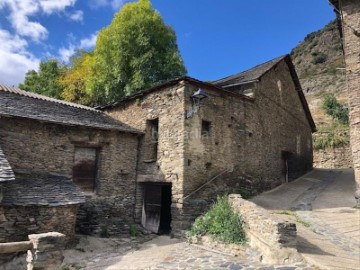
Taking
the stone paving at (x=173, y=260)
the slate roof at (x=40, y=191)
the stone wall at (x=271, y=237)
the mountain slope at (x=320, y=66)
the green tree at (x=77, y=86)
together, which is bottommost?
the stone paving at (x=173, y=260)

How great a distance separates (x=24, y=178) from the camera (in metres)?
9.30

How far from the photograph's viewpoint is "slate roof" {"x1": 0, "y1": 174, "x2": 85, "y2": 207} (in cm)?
819

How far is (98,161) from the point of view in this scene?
11281 millimetres

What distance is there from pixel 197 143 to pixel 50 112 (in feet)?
18.5

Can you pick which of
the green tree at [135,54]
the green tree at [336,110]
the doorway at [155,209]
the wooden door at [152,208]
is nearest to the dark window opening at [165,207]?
the doorway at [155,209]

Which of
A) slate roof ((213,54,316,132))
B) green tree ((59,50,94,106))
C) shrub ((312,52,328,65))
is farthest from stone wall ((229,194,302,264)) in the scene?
shrub ((312,52,328,65))

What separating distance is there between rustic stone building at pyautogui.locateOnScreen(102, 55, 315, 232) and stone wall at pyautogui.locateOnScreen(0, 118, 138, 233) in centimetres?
56

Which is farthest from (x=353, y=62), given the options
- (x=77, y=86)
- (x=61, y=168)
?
(x=77, y=86)

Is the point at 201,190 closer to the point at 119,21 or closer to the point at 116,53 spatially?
the point at 116,53

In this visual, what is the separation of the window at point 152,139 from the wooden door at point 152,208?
→ 1.20 meters

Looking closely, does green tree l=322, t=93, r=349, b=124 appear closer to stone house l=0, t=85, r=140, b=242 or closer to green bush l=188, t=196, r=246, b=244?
green bush l=188, t=196, r=246, b=244

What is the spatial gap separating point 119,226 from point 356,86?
10.3m

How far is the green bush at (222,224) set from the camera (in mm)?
8438

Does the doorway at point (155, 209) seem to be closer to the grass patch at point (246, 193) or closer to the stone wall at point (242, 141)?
the stone wall at point (242, 141)
